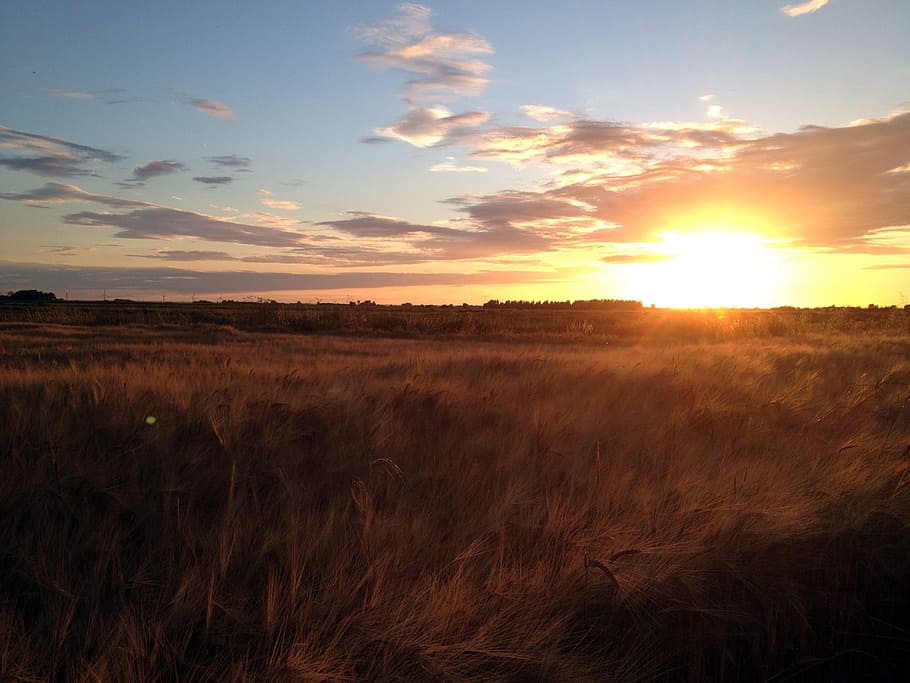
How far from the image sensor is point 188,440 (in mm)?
4223

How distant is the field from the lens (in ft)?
6.73

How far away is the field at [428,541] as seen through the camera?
205 cm

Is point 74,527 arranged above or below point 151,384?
below

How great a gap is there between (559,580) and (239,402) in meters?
3.16

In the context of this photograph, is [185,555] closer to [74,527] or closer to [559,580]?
[74,527]

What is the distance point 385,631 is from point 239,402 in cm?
315

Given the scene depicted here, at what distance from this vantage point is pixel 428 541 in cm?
284

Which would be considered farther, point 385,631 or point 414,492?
point 414,492

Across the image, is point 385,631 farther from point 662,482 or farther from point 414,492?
point 662,482

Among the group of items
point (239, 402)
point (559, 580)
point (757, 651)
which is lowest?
point (757, 651)

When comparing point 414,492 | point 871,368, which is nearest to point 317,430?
point 414,492

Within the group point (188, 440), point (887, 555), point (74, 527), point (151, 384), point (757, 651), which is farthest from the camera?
point (151, 384)

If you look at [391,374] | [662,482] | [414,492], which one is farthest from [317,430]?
[391,374]

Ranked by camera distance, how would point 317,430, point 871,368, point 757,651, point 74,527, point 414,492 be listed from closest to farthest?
point 757,651 → point 74,527 → point 414,492 → point 317,430 → point 871,368
